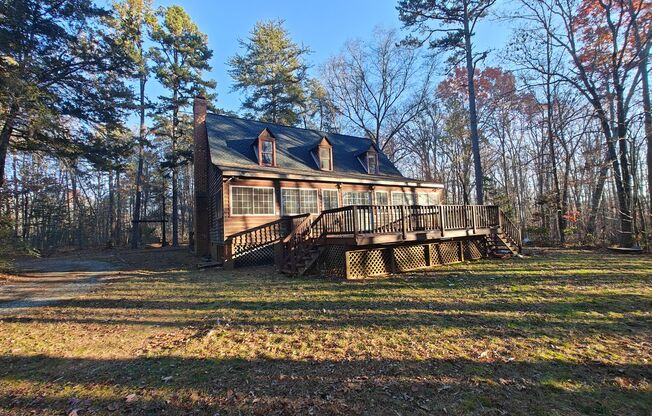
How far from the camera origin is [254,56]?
3053cm

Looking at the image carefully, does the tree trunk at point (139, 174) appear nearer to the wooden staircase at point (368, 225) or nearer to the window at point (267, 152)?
the window at point (267, 152)

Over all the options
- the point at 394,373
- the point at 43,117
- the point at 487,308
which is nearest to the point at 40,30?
the point at 43,117

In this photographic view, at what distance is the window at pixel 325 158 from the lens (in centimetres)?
1784

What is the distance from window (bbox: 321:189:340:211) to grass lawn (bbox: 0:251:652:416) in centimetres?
878

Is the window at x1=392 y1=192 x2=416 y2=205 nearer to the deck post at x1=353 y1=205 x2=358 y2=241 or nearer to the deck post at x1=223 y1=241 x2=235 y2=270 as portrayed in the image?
the deck post at x1=223 y1=241 x2=235 y2=270

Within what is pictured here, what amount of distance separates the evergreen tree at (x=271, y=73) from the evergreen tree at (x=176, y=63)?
167 inches

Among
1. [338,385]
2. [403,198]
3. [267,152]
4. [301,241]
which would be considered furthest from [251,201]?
[338,385]

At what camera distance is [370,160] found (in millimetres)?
20328

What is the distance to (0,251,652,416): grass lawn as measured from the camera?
10.2 ft

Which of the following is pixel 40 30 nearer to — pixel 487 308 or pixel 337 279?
pixel 337 279

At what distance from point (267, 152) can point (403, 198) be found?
928 centimetres

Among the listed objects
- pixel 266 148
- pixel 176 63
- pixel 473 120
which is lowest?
pixel 266 148

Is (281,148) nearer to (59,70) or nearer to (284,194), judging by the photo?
(284,194)

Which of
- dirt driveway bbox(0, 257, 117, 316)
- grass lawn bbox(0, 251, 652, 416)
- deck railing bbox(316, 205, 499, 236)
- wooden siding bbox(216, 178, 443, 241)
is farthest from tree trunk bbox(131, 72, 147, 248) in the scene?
deck railing bbox(316, 205, 499, 236)
